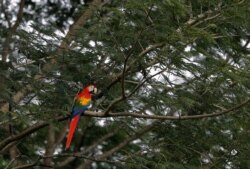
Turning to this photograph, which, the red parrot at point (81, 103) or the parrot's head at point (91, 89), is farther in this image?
the parrot's head at point (91, 89)

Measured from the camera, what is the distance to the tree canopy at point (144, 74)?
5.50 m

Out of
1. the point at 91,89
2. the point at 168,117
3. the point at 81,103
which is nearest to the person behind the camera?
Result: the point at 168,117

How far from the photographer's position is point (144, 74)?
5734 mm

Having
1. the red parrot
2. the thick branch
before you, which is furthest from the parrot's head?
the thick branch

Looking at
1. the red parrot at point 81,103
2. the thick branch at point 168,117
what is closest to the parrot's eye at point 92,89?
the red parrot at point 81,103

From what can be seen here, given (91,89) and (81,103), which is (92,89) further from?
(81,103)

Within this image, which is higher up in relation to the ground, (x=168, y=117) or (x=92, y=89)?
A: (x=92, y=89)

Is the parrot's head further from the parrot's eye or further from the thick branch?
the thick branch

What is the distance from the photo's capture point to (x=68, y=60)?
634 cm

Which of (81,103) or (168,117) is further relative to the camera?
(81,103)

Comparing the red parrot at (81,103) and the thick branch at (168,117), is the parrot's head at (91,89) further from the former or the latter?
the thick branch at (168,117)

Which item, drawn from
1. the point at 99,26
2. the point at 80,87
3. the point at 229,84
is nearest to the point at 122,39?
the point at 99,26

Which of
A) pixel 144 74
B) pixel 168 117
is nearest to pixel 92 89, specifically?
pixel 144 74

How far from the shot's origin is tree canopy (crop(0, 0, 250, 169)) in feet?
18.0
